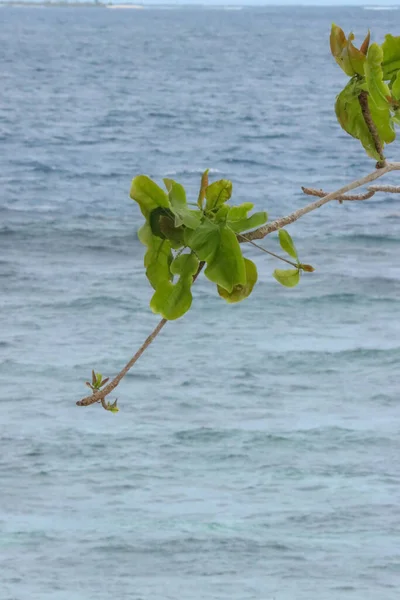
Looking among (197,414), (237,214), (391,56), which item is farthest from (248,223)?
(197,414)

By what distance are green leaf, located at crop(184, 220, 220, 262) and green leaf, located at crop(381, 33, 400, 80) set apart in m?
0.28

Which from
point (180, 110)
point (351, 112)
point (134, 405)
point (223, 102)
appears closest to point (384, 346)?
point (134, 405)

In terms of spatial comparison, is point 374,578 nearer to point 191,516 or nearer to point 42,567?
point 191,516

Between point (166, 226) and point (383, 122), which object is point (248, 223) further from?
point (383, 122)

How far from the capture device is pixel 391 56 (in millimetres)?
1349

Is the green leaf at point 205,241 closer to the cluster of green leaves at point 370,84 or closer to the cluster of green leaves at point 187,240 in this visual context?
the cluster of green leaves at point 187,240

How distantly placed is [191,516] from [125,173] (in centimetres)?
2640

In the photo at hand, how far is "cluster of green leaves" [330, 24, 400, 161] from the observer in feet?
4.22

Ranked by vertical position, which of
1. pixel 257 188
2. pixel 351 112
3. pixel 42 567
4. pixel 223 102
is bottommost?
pixel 223 102

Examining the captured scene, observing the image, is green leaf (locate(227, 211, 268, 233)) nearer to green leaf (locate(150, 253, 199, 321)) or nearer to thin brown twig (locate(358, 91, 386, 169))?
green leaf (locate(150, 253, 199, 321))

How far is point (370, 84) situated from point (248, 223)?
8.0 inches

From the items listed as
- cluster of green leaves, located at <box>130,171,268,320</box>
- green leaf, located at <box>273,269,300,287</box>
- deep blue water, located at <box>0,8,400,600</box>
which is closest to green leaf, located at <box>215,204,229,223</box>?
Result: cluster of green leaves, located at <box>130,171,268,320</box>

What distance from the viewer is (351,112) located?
138cm

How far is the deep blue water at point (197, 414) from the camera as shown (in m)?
13.3
